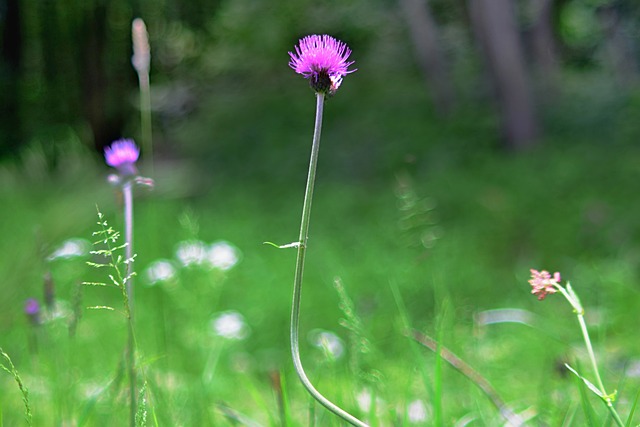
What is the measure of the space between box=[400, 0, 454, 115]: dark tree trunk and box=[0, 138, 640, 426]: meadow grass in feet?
3.90

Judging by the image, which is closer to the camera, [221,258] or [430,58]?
[221,258]

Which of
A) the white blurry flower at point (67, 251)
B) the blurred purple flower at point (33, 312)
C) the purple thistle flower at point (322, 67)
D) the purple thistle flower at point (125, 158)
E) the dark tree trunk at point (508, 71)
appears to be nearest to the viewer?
the white blurry flower at point (67, 251)

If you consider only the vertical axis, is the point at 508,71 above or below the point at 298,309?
above

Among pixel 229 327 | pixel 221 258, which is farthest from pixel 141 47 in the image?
pixel 221 258

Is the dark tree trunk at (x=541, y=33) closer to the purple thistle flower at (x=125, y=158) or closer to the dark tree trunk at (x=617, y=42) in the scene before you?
the dark tree trunk at (x=617, y=42)

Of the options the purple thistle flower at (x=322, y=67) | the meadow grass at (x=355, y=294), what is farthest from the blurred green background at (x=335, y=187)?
the purple thistle flower at (x=322, y=67)

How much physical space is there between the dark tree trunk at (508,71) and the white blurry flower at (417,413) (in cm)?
461

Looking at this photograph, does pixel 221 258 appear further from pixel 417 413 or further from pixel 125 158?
pixel 125 158

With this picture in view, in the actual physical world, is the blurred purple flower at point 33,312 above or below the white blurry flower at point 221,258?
below

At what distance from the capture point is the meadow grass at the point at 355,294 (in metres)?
0.94

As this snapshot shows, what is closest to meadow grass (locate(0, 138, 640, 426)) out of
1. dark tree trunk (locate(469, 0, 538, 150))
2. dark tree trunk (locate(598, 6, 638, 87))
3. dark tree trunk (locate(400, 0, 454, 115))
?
dark tree trunk (locate(469, 0, 538, 150))

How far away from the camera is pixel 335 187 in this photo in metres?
6.11

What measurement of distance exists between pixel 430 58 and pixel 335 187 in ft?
6.26

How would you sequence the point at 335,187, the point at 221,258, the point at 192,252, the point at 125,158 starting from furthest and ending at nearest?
the point at 335,187 → the point at 221,258 → the point at 192,252 → the point at 125,158
